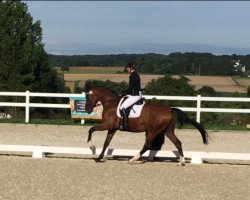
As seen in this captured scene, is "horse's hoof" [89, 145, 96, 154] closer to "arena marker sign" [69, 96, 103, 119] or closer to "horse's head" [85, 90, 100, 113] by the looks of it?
"horse's head" [85, 90, 100, 113]

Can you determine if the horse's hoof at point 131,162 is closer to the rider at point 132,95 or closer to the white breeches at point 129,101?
the rider at point 132,95

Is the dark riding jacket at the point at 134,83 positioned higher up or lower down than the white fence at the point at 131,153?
higher up

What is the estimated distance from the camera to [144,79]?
2103 inches

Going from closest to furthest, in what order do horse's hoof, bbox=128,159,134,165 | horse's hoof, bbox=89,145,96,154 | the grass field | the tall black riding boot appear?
horse's hoof, bbox=128,159,134,165, the tall black riding boot, horse's hoof, bbox=89,145,96,154, the grass field

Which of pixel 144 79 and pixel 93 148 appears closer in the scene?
pixel 93 148

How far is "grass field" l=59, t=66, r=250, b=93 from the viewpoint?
147 feet

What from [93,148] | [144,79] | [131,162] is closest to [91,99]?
[93,148]

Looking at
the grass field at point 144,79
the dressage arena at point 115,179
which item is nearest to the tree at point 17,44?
the grass field at point 144,79

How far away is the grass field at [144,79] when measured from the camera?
44.8 metres

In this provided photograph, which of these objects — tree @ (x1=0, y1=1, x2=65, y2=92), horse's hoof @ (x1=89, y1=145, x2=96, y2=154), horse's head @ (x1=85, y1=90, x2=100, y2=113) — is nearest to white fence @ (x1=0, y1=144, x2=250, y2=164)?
horse's hoof @ (x1=89, y1=145, x2=96, y2=154)

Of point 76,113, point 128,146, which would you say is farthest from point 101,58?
point 128,146

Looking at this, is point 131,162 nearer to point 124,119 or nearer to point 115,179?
point 124,119

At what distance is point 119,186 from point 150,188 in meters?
0.49

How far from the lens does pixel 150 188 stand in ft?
25.6
